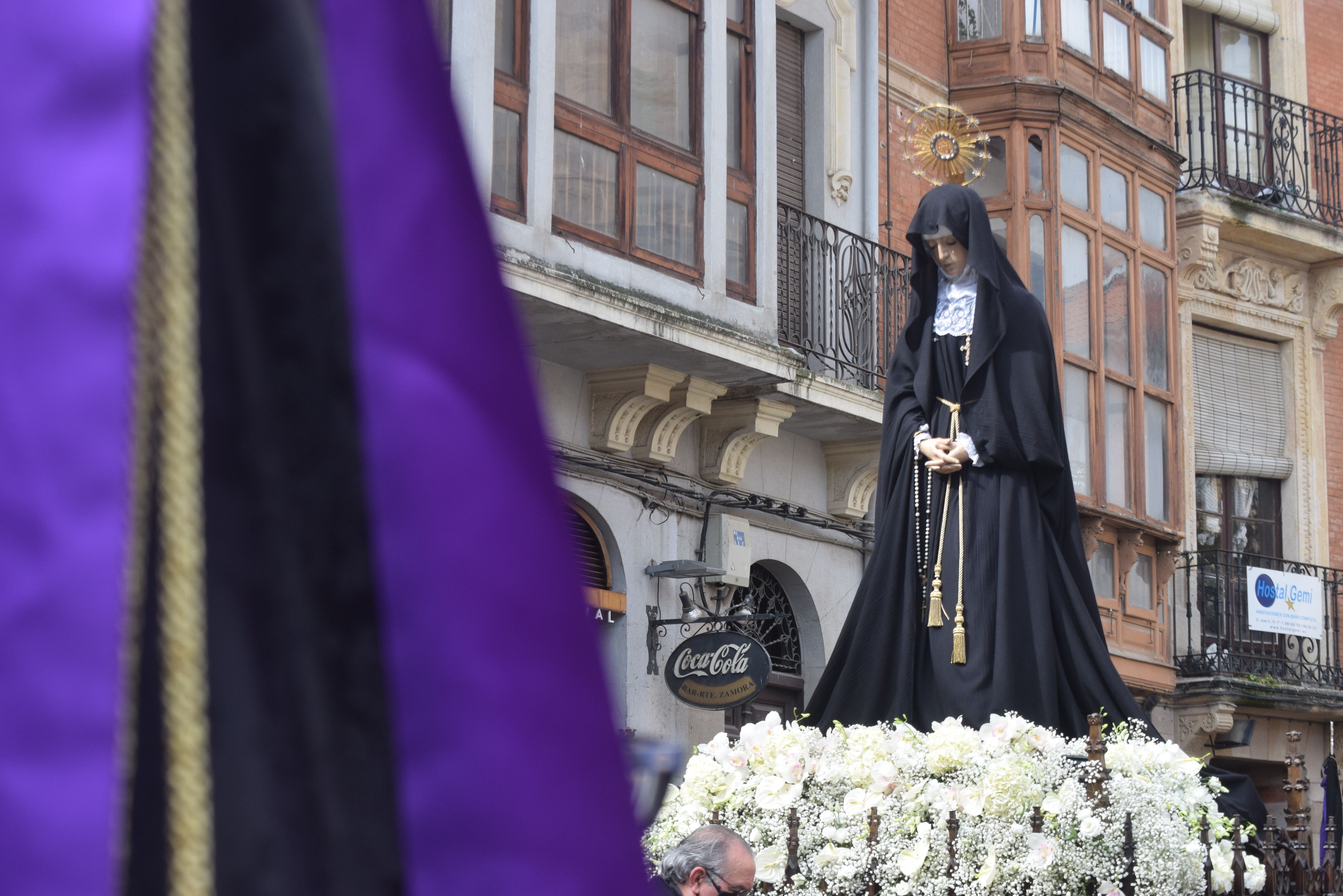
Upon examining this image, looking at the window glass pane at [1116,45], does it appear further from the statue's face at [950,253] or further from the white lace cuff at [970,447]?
the white lace cuff at [970,447]

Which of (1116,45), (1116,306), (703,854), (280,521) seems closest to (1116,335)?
(1116,306)

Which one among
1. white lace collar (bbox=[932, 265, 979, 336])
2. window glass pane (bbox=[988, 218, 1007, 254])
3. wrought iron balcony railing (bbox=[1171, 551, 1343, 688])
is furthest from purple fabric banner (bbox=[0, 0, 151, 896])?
wrought iron balcony railing (bbox=[1171, 551, 1343, 688])

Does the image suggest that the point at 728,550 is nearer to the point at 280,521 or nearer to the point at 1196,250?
the point at 1196,250

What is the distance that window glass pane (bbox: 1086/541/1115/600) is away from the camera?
672 inches

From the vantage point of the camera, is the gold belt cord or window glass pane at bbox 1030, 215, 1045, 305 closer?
the gold belt cord

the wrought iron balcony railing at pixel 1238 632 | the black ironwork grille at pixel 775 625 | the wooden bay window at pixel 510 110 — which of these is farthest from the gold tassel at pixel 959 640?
the wrought iron balcony railing at pixel 1238 632

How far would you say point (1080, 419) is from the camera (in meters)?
16.9

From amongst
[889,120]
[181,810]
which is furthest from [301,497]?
[889,120]

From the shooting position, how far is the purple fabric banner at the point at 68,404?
0.86 m

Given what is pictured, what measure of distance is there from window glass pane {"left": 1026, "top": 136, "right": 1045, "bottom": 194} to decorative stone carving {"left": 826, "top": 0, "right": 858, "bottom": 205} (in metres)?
2.11

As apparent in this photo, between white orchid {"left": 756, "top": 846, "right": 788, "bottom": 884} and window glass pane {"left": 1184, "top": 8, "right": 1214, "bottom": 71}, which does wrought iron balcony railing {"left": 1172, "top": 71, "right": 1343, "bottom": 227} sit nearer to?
window glass pane {"left": 1184, "top": 8, "right": 1214, "bottom": 71}

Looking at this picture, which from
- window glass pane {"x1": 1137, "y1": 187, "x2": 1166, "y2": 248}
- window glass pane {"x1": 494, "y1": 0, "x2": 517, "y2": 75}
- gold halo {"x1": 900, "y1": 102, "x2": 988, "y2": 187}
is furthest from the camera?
window glass pane {"x1": 1137, "y1": 187, "x2": 1166, "y2": 248}

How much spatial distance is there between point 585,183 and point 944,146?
15.7ft

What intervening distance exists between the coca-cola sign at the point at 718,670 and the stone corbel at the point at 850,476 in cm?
263
